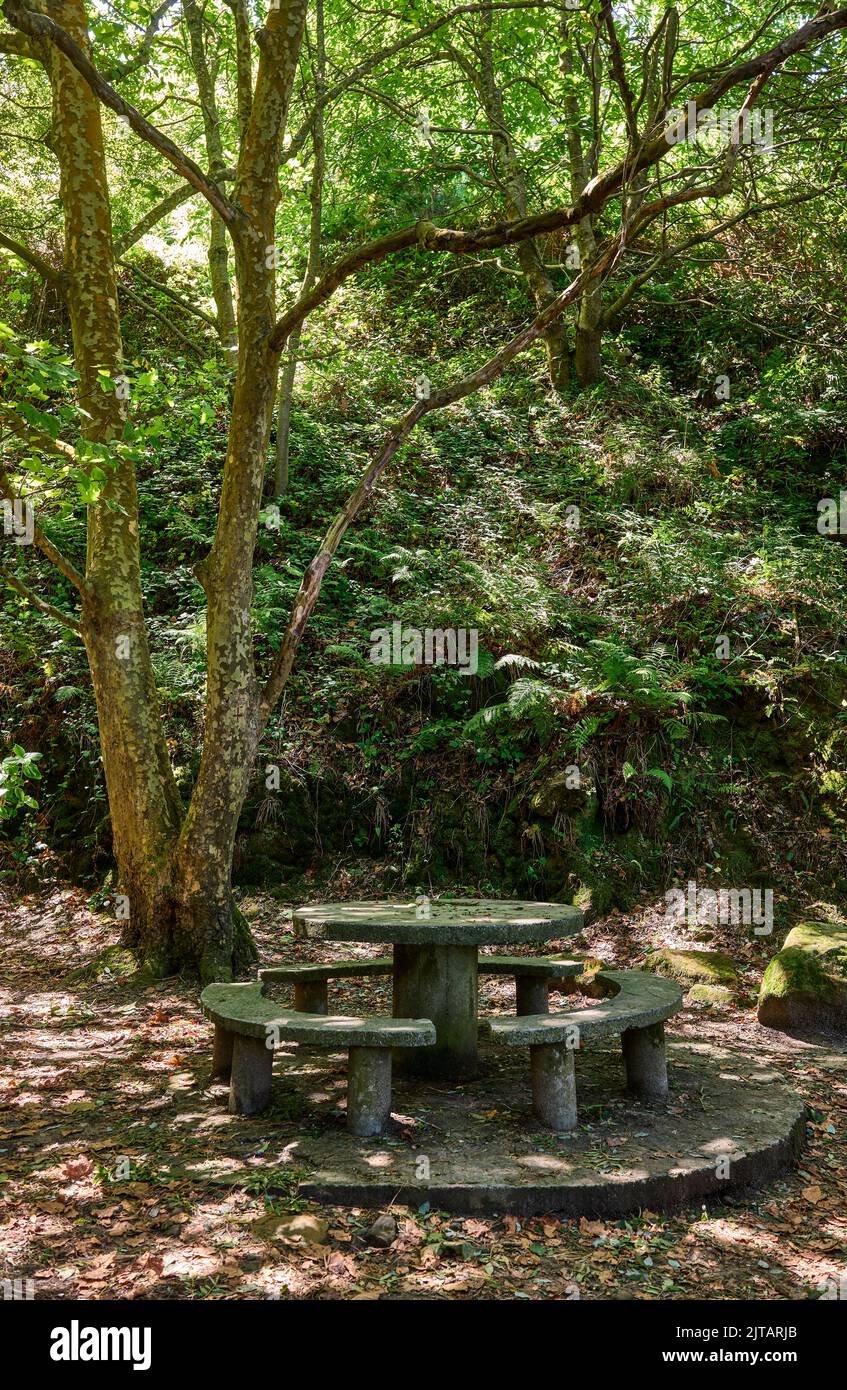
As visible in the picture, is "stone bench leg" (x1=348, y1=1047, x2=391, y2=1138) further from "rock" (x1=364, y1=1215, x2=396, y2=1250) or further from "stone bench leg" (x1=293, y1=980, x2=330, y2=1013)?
"stone bench leg" (x1=293, y1=980, x2=330, y2=1013)

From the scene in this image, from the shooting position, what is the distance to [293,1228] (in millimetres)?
3557

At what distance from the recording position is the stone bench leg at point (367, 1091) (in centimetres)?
438

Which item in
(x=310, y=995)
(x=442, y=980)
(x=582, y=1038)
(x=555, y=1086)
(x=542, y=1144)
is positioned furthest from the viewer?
(x=310, y=995)

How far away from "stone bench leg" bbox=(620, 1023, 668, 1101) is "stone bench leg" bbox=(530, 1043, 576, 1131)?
22.6 inches

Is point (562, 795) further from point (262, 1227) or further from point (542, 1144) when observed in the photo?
point (262, 1227)

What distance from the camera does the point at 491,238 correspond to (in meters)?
6.28

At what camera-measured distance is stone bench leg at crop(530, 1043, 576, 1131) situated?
4.48 meters

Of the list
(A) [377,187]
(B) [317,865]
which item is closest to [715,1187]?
(B) [317,865]

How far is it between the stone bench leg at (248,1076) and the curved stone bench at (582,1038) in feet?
3.69

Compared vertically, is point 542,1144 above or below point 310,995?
below

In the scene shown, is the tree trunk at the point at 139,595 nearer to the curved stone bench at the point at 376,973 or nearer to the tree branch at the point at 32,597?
the tree branch at the point at 32,597

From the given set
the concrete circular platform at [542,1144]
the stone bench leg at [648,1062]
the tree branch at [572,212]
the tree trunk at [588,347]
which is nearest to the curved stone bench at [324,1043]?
the concrete circular platform at [542,1144]

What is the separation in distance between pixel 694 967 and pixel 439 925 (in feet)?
11.6

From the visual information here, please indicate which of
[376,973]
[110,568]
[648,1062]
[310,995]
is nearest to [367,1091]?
[310,995]
